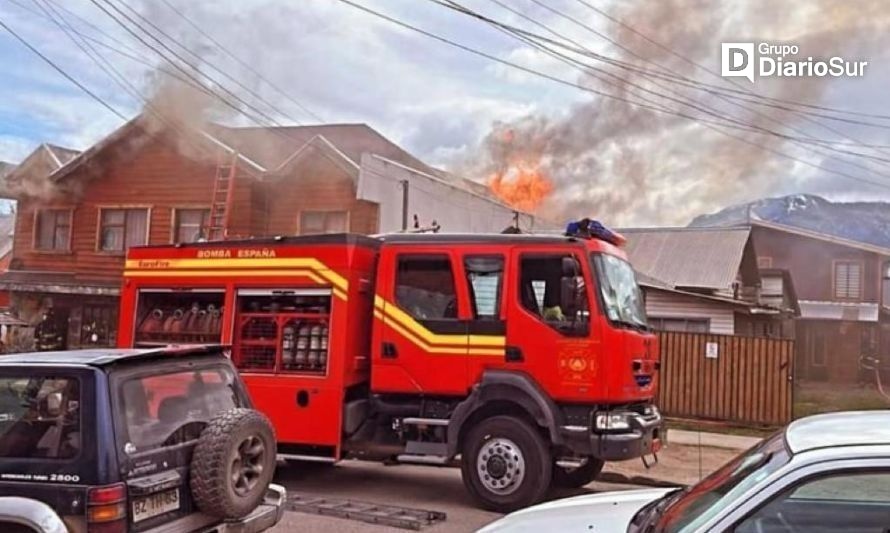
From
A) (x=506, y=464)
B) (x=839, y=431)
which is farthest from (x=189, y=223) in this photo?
(x=839, y=431)

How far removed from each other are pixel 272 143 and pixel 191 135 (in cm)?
232

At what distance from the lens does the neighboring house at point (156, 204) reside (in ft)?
66.1

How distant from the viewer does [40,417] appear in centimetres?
444

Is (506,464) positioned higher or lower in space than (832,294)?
lower

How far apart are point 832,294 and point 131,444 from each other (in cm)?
3491

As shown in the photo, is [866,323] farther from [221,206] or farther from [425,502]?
[425,502]

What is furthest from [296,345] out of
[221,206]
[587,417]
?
[221,206]

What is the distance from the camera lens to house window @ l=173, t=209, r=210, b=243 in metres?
21.6

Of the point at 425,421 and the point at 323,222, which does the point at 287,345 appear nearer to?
the point at 425,421

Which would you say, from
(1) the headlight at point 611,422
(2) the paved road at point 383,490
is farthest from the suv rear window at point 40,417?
(1) the headlight at point 611,422

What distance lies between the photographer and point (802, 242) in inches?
1389

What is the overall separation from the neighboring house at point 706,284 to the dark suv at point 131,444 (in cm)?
1697

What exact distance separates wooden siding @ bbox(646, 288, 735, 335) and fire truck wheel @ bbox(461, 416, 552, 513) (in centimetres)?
1460

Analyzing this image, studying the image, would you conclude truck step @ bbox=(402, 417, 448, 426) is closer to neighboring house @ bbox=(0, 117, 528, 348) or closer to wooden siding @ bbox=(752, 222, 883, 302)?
neighboring house @ bbox=(0, 117, 528, 348)
